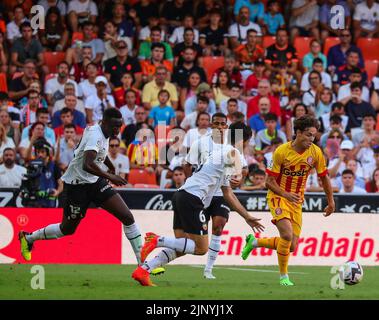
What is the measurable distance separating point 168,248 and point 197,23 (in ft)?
43.2

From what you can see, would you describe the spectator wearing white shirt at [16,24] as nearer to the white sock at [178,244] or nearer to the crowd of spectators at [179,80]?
the crowd of spectators at [179,80]

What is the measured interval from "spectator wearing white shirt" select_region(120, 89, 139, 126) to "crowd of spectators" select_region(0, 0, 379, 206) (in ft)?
0.07

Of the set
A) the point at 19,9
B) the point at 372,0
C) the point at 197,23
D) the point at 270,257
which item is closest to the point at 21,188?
the point at 270,257

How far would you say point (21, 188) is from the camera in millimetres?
19156

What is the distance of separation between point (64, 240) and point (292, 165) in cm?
577

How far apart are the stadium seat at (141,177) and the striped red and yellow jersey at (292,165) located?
23.1 ft

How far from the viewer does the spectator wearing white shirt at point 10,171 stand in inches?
800

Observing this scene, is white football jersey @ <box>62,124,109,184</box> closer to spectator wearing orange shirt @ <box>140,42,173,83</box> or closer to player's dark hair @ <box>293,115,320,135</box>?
player's dark hair @ <box>293,115,320,135</box>

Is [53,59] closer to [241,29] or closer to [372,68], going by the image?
[241,29]

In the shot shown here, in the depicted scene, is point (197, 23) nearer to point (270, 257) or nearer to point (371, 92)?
point (371, 92)

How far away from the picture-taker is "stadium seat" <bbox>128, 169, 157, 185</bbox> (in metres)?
21.1

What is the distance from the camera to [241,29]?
2512 centimetres

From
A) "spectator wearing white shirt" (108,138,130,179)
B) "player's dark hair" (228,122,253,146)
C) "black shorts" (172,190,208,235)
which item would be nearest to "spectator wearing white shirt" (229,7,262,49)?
"spectator wearing white shirt" (108,138,130,179)

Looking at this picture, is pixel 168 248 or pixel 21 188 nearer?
pixel 168 248
